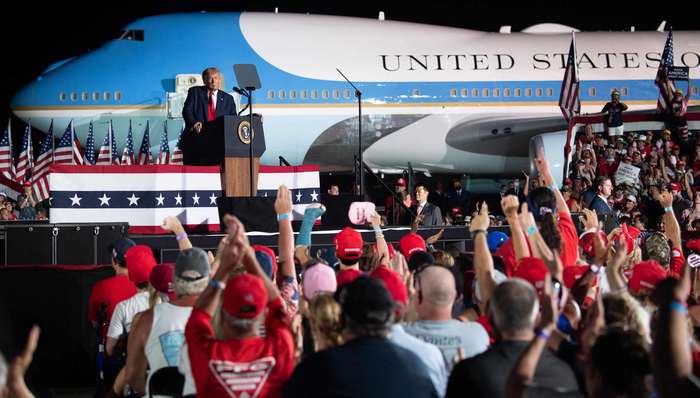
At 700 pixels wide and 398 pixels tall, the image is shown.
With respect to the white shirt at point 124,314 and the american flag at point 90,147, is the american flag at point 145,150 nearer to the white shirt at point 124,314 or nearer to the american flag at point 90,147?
the american flag at point 90,147

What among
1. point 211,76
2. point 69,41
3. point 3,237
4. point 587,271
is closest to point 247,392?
point 587,271

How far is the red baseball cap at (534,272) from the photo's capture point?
4.72 metres

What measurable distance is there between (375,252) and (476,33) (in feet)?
50.8

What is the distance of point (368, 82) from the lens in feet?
66.3

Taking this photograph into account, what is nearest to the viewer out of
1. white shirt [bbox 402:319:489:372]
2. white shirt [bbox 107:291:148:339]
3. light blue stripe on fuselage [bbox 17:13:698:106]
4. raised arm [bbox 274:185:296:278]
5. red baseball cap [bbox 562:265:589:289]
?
white shirt [bbox 402:319:489:372]

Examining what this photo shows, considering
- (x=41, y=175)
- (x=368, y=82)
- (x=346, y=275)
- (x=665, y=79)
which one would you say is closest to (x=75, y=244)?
(x=346, y=275)

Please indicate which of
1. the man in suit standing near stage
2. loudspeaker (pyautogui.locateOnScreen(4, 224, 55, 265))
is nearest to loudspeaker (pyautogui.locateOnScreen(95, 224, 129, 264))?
loudspeaker (pyautogui.locateOnScreen(4, 224, 55, 265))

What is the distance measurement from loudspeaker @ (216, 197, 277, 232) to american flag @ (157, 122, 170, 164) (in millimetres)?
9491

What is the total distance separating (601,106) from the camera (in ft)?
70.7

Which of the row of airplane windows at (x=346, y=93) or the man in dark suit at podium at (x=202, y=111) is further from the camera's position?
the row of airplane windows at (x=346, y=93)

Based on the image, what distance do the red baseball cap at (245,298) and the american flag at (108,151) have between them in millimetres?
15093

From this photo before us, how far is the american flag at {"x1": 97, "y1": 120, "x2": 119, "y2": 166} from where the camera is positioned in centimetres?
1850

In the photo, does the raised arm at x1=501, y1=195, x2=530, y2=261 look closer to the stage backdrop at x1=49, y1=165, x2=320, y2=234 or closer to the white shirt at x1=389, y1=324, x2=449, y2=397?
the white shirt at x1=389, y1=324, x2=449, y2=397

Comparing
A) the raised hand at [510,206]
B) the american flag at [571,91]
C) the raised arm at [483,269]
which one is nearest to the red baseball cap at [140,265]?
the raised arm at [483,269]
